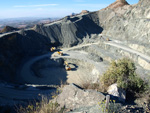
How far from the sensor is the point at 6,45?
85.4 ft

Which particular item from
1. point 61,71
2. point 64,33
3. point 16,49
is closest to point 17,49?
point 16,49

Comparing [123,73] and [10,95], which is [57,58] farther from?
[123,73]

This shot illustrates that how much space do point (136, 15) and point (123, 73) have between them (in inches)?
1192

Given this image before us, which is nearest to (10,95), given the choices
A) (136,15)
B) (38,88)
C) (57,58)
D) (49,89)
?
(38,88)

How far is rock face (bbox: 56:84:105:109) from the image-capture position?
250 inches

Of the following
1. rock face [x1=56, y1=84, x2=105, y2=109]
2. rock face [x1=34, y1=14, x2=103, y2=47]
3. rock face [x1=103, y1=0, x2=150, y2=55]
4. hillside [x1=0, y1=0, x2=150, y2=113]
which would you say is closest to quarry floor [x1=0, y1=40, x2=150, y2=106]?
hillside [x1=0, y1=0, x2=150, y2=113]

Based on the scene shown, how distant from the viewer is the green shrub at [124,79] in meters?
7.48

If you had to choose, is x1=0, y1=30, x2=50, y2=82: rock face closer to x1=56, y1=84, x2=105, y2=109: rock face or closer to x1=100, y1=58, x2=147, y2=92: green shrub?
x1=56, y1=84, x2=105, y2=109: rock face

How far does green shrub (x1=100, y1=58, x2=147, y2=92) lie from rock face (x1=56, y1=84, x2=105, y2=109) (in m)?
1.75

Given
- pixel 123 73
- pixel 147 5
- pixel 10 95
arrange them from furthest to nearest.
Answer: pixel 147 5, pixel 10 95, pixel 123 73

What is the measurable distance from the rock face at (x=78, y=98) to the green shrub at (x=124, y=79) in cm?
175

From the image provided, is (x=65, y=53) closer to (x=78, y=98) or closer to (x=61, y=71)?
(x=61, y=71)

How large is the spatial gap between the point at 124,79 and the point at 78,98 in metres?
3.39

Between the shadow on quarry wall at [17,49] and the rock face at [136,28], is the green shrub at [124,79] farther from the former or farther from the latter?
the shadow on quarry wall at [17,49]
